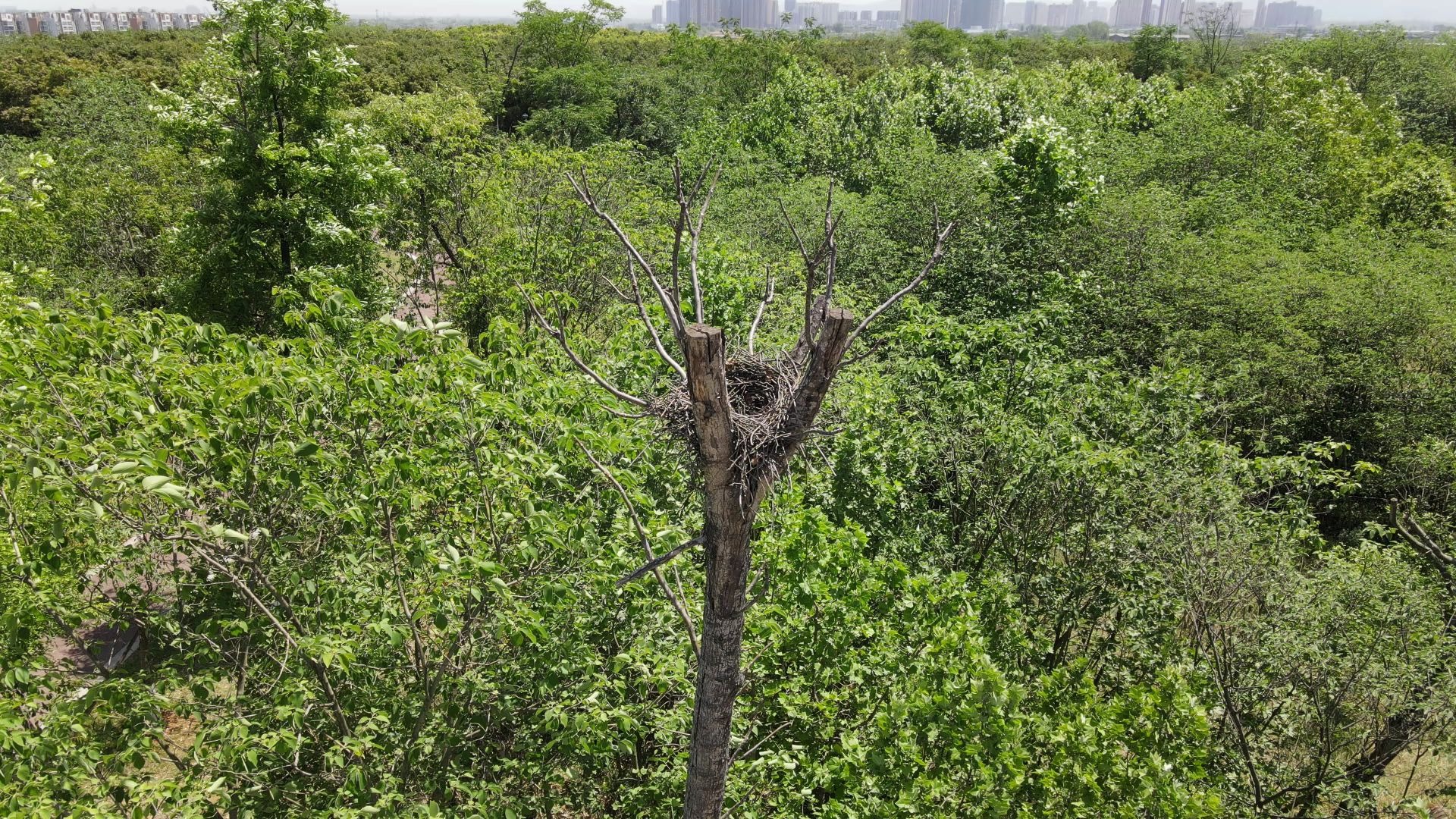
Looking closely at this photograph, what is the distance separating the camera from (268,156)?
1140 cm

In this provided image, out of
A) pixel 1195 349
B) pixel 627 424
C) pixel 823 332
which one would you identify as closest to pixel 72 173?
pixel 627 424

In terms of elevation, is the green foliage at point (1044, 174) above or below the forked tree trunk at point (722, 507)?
above

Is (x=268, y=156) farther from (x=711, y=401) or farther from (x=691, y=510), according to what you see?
(x=711, y=401)

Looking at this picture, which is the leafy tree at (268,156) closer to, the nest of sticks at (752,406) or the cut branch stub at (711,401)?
the nest of sticks at (752,406)

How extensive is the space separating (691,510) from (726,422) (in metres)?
3.64

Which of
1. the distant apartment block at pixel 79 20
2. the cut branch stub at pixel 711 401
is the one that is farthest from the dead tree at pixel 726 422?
the distant apartment block at pixel 79 20

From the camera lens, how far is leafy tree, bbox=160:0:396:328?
37.9ft

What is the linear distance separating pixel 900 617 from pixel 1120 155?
1931 centimetres

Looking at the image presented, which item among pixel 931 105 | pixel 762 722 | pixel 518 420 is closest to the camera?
pixel 518 420

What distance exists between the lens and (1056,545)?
823cm

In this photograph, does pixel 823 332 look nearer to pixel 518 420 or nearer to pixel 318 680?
pixel 518 420

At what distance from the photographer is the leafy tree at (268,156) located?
11555mm

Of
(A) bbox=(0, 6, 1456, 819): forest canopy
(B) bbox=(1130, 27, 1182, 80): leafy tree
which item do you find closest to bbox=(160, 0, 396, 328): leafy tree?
(A) bbox=(0, 6, 1456, 819): forest canopy

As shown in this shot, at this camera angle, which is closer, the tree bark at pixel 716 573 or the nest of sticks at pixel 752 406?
the tree bark at pixel 716 573
